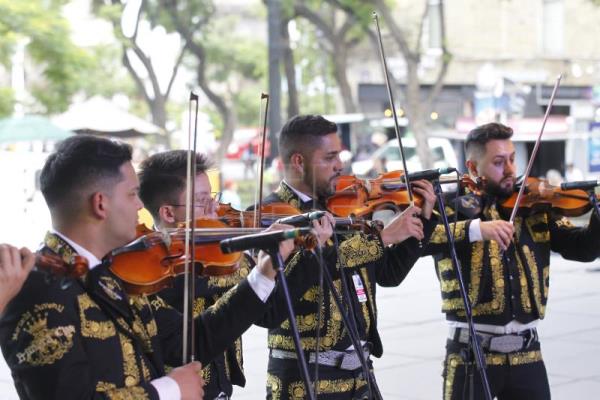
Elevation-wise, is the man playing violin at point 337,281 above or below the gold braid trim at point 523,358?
above

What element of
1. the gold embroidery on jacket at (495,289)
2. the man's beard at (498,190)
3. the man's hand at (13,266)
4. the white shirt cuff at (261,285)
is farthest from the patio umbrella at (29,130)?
the man's hand at (13,266)

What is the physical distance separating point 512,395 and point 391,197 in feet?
3.65

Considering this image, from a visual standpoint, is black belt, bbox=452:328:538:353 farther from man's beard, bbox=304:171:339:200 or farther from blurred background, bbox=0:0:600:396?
blurred background, bbox=0:0:600:396

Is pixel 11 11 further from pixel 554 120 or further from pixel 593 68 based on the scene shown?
pixel 593 68

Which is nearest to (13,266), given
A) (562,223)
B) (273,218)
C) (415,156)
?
(273,218)

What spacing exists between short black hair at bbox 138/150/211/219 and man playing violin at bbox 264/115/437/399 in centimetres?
57

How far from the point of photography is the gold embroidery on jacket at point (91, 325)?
3111 millimetres

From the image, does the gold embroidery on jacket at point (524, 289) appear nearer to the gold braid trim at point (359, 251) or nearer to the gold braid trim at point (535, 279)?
the gold braid trim at point (535, 279)

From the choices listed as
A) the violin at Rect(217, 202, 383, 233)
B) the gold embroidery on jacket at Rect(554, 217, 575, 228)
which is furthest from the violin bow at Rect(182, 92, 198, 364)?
the gold embroidery on jacket at Rect(554, 217, 575, 228)

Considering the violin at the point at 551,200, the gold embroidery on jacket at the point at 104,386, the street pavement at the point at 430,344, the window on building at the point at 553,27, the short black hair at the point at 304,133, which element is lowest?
the street pavement at the point at 430,344

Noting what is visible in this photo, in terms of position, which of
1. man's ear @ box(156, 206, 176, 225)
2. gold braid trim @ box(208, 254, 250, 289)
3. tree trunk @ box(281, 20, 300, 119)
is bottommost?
gold braid trim @ box(208, 254, 250, 289)

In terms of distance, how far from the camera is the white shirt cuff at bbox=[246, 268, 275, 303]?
3582 millimetres

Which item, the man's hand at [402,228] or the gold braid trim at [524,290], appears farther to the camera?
the gold braid trim at [524,290]

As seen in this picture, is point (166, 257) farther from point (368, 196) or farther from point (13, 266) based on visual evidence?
point (368, 196)
